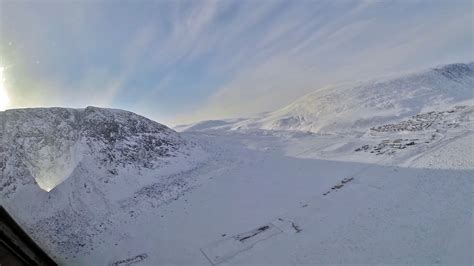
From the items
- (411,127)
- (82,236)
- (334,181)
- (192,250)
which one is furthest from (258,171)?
(411,127)

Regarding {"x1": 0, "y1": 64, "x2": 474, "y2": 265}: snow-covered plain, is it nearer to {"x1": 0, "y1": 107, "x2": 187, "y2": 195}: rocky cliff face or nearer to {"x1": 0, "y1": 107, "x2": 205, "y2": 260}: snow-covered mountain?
{"x1": 0, "y1": 107, "x2": 205, "y2": 260}: snow-covered mountain

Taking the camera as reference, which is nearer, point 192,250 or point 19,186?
point 192,250

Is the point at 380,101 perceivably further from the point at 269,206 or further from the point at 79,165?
the point at 79,165

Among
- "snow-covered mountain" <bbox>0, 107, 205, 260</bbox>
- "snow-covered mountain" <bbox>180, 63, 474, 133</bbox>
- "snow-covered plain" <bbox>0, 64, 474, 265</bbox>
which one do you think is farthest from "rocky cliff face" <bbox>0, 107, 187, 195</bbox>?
"snow-covered mountain" <bbox>180, 63, 474, 133</bbox>

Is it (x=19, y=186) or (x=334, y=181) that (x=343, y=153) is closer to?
(x=334, y=181)

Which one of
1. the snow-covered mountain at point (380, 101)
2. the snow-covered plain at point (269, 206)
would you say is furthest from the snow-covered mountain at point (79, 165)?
the snow-covered mountain at point (380, 101)

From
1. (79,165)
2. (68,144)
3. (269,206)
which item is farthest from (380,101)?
(79,165)

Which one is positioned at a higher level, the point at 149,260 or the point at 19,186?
the point at 19,186
